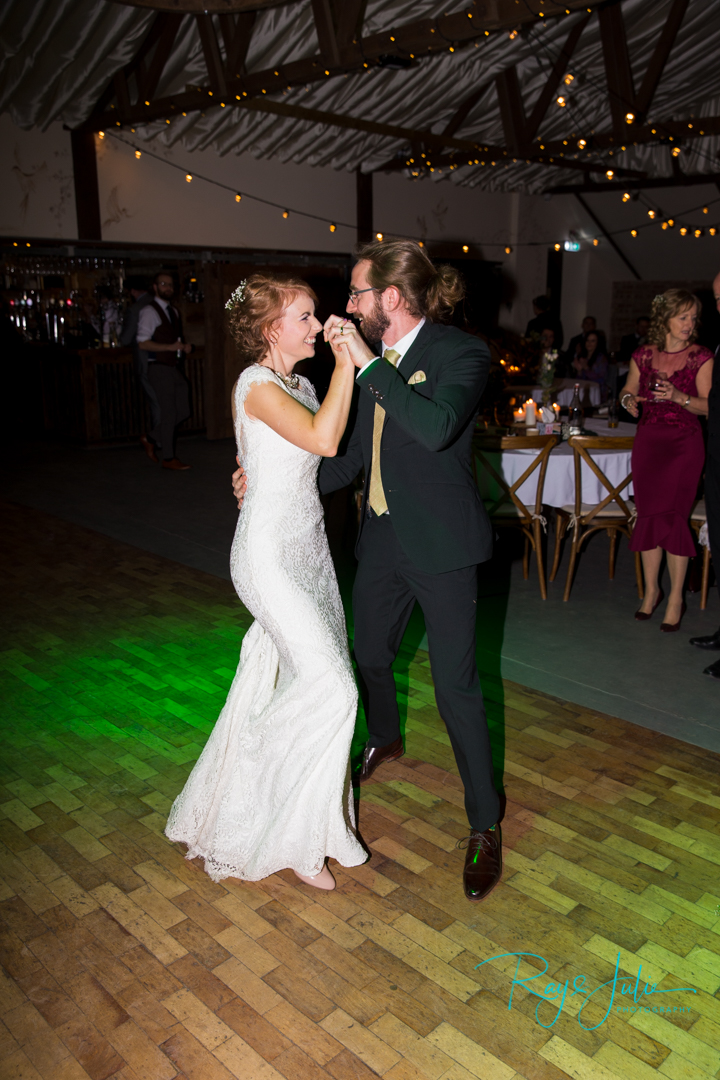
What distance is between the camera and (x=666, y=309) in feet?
12.9

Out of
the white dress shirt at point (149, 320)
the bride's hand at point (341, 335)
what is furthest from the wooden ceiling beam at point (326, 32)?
the bride's hand at point (341, 335)

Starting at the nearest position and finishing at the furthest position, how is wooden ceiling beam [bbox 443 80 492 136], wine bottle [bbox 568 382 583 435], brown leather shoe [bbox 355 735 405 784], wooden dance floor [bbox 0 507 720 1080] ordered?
wooden dance floor [bbox 0 507 720 1080]
brown leather shoe [bbox 355 735 405 784]
wine bottle [bbox 568 382 583 435]
wooden ceiling beam [bbox 443 80 492 136]

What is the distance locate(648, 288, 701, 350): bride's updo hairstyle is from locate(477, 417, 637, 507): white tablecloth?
2.55 feet

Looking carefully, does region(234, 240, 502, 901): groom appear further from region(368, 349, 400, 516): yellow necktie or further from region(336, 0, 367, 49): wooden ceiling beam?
region(336, 0, 367, 49): wooden ceiling beam

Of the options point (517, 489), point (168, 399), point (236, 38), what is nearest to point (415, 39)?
point (236, 38)

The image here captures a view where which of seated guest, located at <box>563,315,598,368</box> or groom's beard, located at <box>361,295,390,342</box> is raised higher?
seated guest, located at <box>563,315,598,368</box>

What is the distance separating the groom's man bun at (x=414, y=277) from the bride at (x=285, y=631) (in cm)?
19

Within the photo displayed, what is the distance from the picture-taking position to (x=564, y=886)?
222cm

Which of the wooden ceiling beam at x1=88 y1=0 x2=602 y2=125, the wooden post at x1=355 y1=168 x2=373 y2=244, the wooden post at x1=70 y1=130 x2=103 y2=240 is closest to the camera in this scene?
the wooden ceiling beam at x1=88 y1=0 x2=602 y2=125

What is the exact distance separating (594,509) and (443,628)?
2626 mm

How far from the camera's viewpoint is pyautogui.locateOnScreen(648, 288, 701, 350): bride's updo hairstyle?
387cm

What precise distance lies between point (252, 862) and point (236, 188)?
993 cm

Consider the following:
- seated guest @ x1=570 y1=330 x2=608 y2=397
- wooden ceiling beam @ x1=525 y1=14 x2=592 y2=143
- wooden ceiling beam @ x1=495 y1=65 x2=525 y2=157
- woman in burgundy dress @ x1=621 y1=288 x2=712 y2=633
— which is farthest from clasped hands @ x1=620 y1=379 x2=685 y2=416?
wooden ceiling beam @ x1=495 y1=65 x2=525 y2=157

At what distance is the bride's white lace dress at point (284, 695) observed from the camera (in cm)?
207
